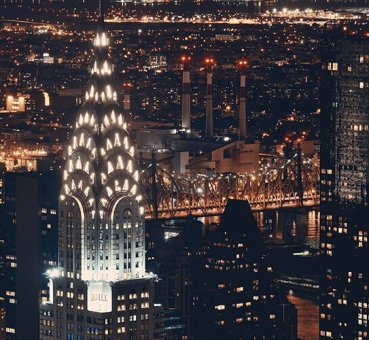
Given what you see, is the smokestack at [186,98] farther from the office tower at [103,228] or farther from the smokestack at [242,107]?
the office tower at [103,228]

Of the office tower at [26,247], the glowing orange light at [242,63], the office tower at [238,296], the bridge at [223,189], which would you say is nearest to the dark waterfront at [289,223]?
the bridge at [223,189]

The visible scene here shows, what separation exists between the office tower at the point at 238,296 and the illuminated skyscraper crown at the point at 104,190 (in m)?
11.9

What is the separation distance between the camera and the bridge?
138 m

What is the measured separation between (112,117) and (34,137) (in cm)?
5256

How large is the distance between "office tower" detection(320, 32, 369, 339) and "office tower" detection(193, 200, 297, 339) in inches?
56.7

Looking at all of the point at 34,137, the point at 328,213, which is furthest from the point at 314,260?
the point at 34,137

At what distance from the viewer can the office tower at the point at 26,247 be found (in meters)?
112

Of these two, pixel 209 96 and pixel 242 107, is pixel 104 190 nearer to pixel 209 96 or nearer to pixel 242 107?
pixel 242 107

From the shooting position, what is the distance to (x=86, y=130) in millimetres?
98625

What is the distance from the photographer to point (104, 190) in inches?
3888

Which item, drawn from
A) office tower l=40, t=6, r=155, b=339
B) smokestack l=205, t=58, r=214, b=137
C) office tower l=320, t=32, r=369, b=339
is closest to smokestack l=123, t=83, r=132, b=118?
smokestack l=205, t=58, r=214, b=137

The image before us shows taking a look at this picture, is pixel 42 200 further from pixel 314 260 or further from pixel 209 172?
pixel 209 172

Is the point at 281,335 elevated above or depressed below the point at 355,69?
below

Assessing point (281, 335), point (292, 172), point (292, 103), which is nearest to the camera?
point (281, 335)
